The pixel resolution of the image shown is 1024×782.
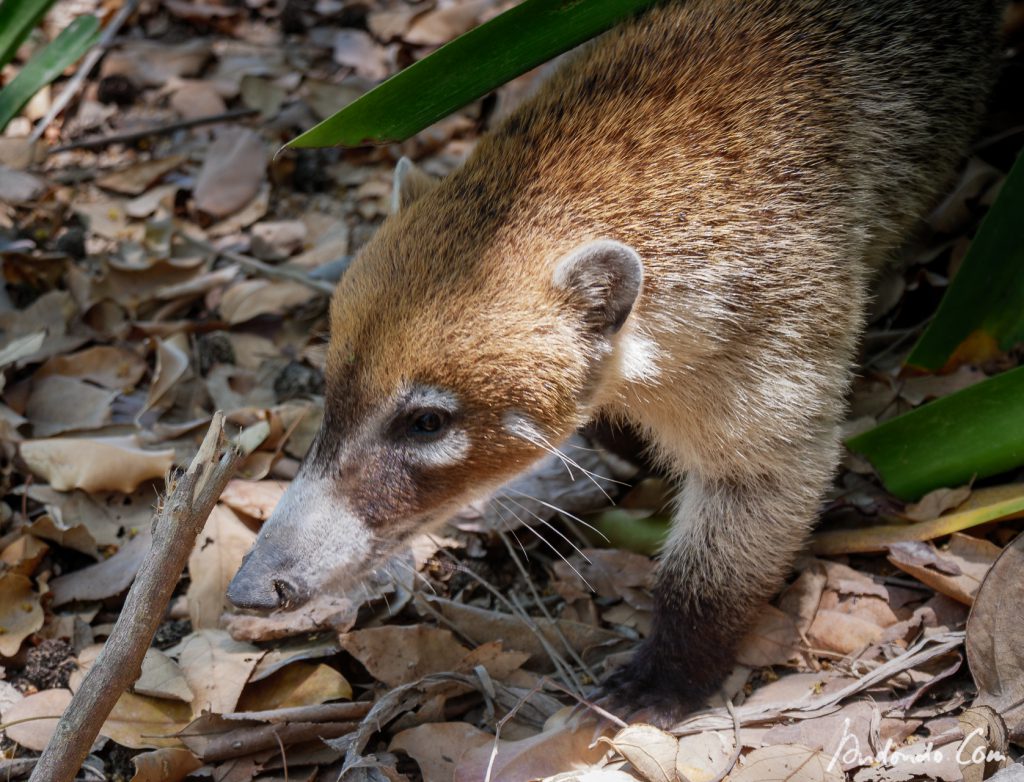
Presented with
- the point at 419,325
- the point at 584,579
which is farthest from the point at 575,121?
the point at 584,579

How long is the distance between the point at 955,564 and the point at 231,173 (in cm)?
494

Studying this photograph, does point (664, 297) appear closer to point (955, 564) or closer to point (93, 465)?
point (955, 564)

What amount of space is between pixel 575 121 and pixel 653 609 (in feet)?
6.75

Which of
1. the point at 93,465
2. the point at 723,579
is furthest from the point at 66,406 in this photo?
the point at 723,579

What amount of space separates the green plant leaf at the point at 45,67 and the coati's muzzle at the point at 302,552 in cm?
304

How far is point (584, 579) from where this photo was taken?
4.46m

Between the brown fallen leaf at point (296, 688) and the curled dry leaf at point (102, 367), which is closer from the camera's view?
the brown fallen leaf at point (296, 688)

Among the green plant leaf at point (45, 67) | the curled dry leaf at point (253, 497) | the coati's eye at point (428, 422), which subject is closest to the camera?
the coati's eye at point (428, 422)

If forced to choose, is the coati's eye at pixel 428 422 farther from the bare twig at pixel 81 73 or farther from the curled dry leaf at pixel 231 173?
the bare twig at pixel 81 73

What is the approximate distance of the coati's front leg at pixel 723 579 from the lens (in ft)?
13.0

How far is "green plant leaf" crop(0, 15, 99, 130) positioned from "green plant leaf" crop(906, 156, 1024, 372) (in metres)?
4.66

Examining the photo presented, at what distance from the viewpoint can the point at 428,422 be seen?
3.46 meters

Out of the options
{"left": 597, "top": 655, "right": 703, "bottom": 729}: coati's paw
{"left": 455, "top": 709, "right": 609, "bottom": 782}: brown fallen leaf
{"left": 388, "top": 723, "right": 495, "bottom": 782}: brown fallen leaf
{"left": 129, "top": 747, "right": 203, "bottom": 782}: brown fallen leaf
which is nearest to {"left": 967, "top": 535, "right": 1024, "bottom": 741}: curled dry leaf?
{"left": 597, "top": 655, "right": 703, "bottom": 729}: coati's paw

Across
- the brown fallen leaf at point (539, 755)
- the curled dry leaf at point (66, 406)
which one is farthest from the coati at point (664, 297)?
the curled dry leaf at point (66, 406)
